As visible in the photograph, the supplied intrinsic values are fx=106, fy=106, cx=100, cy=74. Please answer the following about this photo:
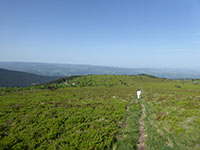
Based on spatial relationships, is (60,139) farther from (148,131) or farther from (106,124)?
(148,131)

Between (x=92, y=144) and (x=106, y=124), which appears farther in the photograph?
(x=106, y=124)

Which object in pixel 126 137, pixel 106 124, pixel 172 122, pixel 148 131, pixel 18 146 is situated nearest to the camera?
pixel 18 146

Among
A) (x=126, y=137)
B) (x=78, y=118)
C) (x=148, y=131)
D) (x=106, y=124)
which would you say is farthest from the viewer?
(x=78, y=118)

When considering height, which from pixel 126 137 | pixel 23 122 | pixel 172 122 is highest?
pixel 172 122

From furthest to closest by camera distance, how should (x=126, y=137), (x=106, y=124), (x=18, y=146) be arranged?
(x=106, y=124) < (x=126, y=137) < (x=18, y=146)

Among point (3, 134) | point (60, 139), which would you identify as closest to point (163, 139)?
point (60, 139)

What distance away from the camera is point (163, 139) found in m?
9.84

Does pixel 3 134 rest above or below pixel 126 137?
below

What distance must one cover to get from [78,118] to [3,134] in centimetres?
808

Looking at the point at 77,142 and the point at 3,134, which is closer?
the point at 77,142

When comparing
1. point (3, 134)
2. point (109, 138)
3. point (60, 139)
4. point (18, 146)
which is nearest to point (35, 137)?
point (18, 146)

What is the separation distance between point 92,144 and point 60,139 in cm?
323

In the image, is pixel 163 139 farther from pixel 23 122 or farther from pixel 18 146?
pixel 23 122

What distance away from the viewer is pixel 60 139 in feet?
33.7
